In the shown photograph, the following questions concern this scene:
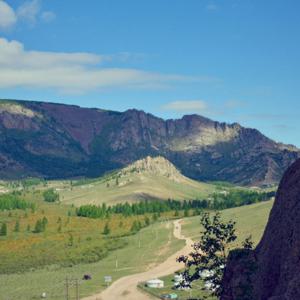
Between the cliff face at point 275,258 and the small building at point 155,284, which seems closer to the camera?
the cliff face at point 275,258

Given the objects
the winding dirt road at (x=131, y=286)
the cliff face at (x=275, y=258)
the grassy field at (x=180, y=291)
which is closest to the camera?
the cliff face at (x=275, y=258)

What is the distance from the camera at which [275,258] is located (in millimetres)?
59500

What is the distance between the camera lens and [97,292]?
160 m

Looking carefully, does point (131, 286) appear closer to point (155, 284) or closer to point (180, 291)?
point (155, 284)

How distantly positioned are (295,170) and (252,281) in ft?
45.8

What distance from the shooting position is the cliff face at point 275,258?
53.7m

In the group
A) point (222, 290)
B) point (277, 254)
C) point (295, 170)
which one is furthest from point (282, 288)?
point (295, 170)

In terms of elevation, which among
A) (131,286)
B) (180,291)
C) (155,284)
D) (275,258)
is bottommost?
(131,286)

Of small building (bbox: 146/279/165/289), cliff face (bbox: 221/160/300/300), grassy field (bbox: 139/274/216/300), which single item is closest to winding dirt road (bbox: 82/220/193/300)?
grassy field (bbox: 139/274/216/300)

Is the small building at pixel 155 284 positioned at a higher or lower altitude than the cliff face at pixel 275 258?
lower

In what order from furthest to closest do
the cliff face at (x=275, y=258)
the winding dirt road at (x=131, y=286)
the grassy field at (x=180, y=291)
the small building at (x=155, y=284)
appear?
the small building at (x=155, y=284) → the winding dirt road at (x=131, y=286) → the grassy field at (x=180, y=291) → the cliff face at (x=275, y=258)

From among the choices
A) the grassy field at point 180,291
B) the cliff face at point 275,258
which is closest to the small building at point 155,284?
the grassy field at point 180,291

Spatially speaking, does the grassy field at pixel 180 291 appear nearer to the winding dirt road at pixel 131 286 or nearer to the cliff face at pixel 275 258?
the winding dirt road at pixel 131 286


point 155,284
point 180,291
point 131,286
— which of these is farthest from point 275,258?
point 131,286
